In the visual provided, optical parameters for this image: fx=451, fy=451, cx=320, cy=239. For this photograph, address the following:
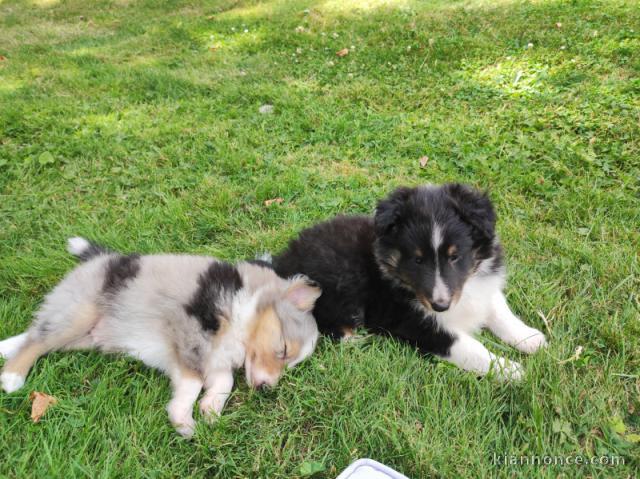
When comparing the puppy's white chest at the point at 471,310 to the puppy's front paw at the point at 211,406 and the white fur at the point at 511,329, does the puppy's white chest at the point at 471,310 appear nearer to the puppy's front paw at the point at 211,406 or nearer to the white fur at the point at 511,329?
the white fur at the point at 511,329

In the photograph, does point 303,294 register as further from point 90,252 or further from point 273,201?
point 90,252

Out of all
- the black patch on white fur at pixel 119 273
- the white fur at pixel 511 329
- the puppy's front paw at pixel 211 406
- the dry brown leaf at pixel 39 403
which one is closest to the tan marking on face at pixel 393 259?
the white fur at pixel 511 329

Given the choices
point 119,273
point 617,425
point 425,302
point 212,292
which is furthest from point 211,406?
point 617,425

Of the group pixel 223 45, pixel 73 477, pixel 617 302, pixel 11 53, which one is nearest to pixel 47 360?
pixel 73 477

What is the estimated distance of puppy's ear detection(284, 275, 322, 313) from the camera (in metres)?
2.84

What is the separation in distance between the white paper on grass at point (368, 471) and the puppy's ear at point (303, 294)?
1.09 meters

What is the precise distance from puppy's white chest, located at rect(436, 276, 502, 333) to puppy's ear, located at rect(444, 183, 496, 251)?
0.29 meters

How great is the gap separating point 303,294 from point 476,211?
1179 millimetres

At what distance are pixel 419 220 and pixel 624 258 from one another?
5.11 ft

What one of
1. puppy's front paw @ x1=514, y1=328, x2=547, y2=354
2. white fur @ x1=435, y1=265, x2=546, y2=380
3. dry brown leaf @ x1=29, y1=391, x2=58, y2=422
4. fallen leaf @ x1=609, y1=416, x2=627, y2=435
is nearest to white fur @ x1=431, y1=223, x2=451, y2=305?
white fur @ x1=435, y1=265, x2=546, y2=380

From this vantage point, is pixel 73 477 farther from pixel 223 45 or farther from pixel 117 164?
pixel 223 45

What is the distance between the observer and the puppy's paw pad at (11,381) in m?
2.45

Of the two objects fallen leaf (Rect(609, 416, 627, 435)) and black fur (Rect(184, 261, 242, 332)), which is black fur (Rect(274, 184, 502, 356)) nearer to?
black fur (Rect(184, 261, 242, 332))

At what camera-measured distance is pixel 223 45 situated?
806cm
